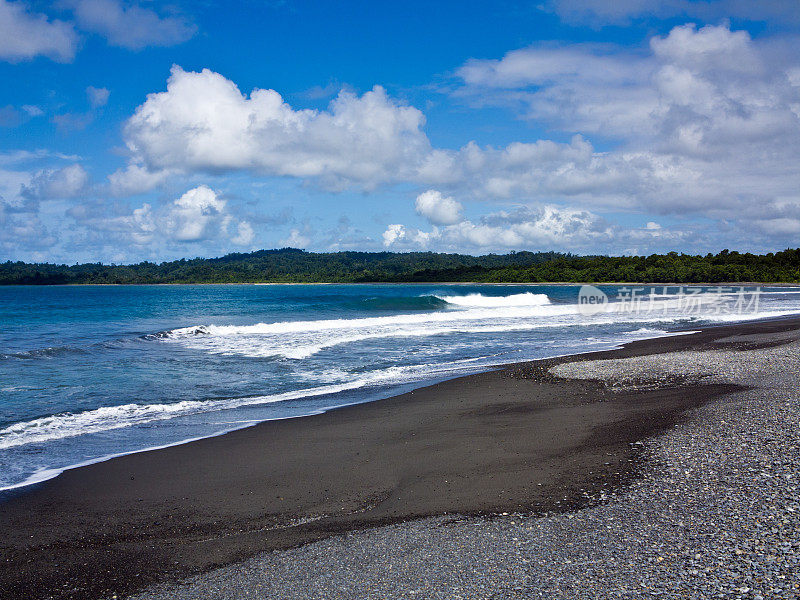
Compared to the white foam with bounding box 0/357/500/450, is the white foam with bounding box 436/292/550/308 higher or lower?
higher

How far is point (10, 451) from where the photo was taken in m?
9.08

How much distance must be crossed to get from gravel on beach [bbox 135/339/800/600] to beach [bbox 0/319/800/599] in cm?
4

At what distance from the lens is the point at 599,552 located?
486 centimetres

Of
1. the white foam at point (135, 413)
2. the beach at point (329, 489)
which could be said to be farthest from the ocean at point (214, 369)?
the beach at point (329, 489)

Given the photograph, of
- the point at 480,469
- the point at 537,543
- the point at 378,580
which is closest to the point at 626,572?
the point at 537,543

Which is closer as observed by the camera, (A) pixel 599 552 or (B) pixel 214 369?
(A) pixel 599 552

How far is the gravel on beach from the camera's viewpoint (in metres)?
4.36

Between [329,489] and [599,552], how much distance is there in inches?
138

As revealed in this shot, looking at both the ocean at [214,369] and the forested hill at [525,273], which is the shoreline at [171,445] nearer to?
the ocean at [214,369]

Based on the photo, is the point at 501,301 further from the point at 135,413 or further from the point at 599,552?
the point at 599,552

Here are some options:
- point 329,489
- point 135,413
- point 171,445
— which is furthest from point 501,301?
point 329,489

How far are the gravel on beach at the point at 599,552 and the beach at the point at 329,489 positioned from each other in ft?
Answer: 0.14

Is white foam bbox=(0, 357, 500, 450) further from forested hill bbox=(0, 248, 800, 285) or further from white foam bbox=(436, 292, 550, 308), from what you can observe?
forested hill bbox=(0, 248, 800, 285)

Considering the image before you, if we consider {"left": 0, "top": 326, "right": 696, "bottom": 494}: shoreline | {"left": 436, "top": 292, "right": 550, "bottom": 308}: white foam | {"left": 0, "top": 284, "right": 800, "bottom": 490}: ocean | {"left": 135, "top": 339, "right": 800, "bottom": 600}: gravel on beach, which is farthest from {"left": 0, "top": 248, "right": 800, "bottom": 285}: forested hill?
{"left": 135, "top": 339, "right": 800, "bottom": 600}: gravel on beach
